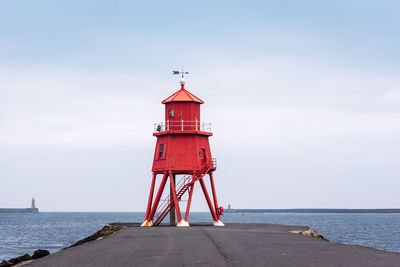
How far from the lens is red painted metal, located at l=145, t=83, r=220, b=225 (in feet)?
148

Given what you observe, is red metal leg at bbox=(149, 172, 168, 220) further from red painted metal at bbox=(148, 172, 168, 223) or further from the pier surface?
the pier surface

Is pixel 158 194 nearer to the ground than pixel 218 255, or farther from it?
farther from it

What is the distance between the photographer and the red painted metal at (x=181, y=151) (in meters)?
45.2

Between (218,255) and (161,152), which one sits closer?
(218,255)

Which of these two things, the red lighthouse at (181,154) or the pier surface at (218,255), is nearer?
the pier surface at (218,255)

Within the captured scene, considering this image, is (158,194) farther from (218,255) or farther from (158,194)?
(218,255)

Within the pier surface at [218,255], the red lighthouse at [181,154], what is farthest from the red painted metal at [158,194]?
the pier surface at [218,255]

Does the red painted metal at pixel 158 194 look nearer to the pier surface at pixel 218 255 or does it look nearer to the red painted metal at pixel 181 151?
the red painted metal at pixel 181 151

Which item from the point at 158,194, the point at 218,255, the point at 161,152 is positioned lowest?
the point at 218,255

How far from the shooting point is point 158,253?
23.6m

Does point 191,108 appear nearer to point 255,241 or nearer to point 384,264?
point 255,241

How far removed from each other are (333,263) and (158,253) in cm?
625

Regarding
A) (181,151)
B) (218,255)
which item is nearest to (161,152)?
(181,151)

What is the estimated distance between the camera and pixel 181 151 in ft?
149
